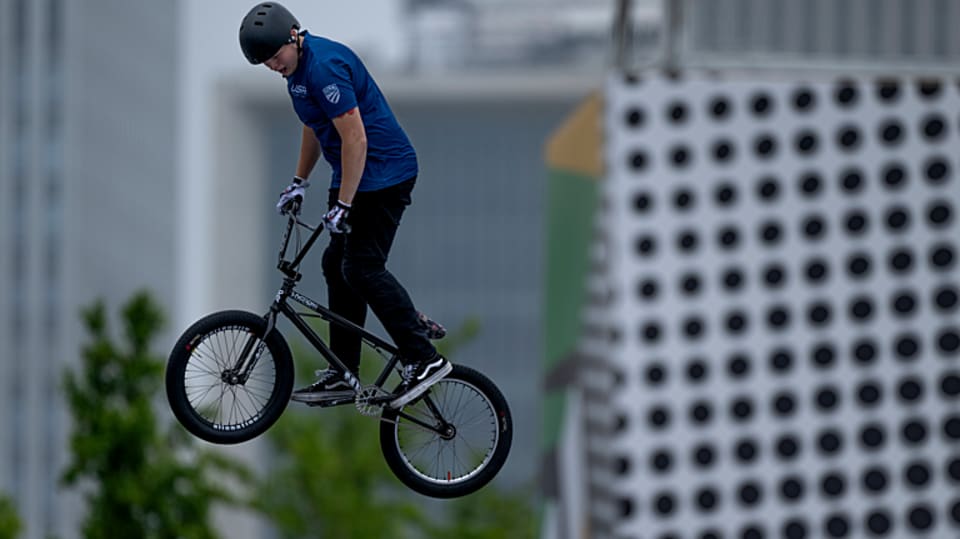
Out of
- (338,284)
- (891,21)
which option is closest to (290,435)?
(891,21)

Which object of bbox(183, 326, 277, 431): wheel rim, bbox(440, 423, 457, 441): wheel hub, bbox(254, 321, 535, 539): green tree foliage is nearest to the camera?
bbox(183, 326, 277, 431): wheel rim

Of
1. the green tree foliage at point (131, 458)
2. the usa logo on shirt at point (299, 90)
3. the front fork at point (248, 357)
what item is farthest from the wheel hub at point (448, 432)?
the green tree foliage at point (131, 458)

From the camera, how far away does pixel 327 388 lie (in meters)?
8.06

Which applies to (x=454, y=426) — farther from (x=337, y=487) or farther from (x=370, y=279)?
(x=337, y=487)

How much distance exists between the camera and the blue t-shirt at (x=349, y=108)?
23.4ft

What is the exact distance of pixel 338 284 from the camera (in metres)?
7.96

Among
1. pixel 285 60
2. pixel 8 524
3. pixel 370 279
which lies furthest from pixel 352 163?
pixel 8 524

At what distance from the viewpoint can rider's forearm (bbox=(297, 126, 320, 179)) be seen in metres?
7.80

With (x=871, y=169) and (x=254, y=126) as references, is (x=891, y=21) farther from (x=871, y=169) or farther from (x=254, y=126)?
(x=254, y=126)

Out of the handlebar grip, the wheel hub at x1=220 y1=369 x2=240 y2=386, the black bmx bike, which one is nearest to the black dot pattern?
the black bmx bike

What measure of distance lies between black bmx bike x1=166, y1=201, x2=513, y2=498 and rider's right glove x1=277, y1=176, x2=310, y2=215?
108 millimetres

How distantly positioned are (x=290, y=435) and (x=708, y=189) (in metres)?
24.5

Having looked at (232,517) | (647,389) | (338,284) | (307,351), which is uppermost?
(338,284)

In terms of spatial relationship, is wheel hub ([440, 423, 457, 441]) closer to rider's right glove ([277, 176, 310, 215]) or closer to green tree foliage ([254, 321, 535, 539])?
rider's right glove ([277, 176, 310, 215])
